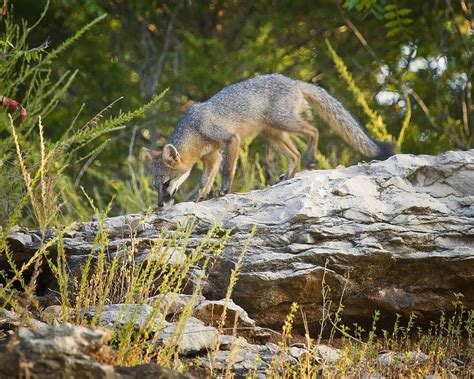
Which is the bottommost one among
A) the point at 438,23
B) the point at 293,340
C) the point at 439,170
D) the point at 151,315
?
the point at 293,340

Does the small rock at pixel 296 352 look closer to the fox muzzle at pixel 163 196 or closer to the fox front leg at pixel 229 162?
the fox front leg at pixel 229 162

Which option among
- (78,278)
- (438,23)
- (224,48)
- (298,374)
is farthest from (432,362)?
(224,48)

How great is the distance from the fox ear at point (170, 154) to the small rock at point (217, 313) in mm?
3464

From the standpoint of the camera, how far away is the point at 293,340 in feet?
18.1

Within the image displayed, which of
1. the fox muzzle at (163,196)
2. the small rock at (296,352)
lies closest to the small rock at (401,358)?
the small rock at (296,352)

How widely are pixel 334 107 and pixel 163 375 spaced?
18.8ft

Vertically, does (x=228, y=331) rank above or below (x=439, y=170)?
below

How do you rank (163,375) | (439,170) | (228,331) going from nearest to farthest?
(163,375) → (228,331) → (439,170)

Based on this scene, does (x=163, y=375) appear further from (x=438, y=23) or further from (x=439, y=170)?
(x=438, y=23)

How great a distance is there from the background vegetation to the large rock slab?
18.1 ft

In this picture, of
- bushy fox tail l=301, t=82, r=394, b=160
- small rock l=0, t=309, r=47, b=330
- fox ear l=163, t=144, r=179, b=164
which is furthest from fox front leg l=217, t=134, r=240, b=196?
small rock l=0, t=309, r=47, b=330

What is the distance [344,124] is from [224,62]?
5.50 meters

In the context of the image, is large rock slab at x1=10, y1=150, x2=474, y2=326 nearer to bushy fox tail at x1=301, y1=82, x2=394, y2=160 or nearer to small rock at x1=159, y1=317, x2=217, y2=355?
small rock at x1=159, y1=317, x2=217, y2=355

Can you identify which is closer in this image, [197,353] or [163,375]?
[163,375]
